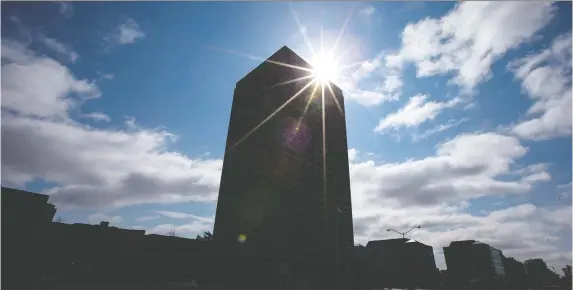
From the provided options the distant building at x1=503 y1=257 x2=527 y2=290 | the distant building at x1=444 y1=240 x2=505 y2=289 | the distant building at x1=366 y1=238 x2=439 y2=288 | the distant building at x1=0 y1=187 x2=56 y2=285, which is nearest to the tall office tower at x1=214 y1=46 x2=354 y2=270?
the distant building at x1=0 y1=187 x2=56 y2=285

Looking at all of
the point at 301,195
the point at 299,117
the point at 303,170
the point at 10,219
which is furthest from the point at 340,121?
the point at 10,219

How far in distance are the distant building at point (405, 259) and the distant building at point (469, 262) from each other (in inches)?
374

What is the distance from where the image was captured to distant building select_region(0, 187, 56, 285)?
3306cm

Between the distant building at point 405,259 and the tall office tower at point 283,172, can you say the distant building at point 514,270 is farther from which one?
the tall office tower at point 283,172

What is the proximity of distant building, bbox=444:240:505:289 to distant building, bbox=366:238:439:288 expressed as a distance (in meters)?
9.50

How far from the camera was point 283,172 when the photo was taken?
58469 mm

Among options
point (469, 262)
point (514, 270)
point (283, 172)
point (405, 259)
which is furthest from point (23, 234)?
point (514, 270)

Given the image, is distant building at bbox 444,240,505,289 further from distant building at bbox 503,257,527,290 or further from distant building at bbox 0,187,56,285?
distant building at bbox 0,187,56,285

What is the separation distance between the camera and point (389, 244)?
369ft

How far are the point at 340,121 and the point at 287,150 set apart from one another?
2787cm

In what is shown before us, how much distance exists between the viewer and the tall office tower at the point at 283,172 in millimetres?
54562

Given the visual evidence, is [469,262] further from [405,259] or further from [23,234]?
[23,234]

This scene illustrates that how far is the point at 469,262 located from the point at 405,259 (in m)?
22.3

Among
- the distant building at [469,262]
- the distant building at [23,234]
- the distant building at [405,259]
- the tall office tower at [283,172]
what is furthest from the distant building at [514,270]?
the distant building at [23,234]
